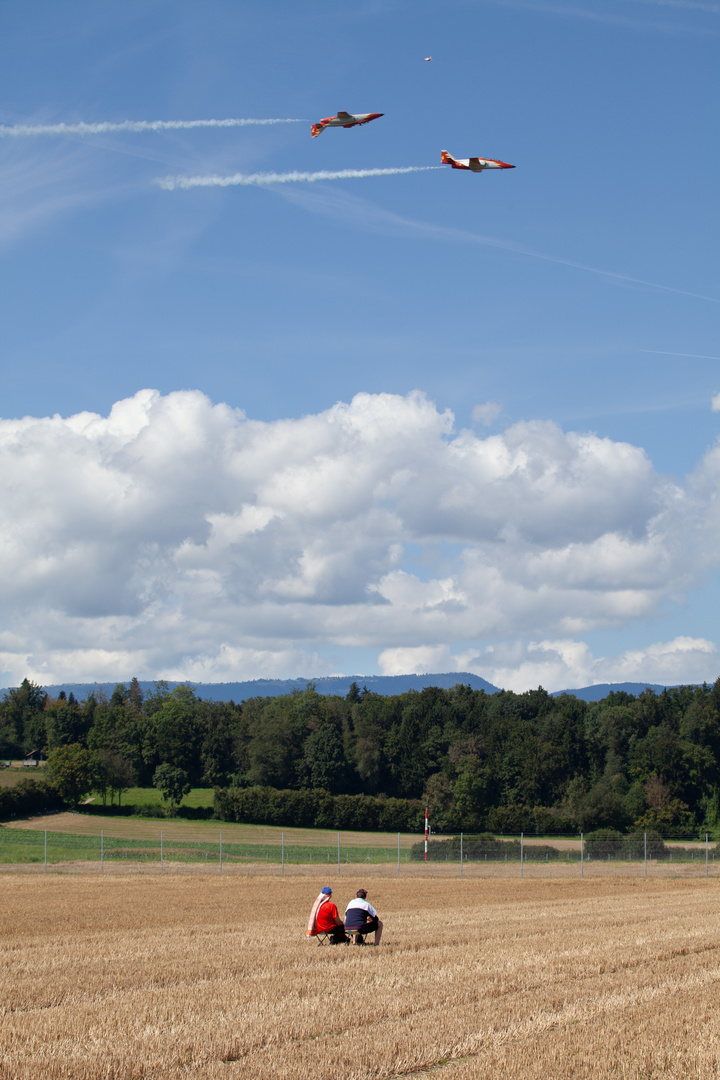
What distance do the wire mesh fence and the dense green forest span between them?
28845 mm

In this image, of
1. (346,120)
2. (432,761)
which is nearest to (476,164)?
(346,120)

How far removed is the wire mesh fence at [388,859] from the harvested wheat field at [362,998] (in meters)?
24.1

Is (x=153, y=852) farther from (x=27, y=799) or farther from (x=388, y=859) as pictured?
(x=27, y=799)

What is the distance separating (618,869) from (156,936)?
41.1m

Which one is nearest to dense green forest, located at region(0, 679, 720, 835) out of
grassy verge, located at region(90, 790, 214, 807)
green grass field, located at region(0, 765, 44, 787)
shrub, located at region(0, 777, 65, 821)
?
grassy verge, located at region(90, 790, 214, 807)

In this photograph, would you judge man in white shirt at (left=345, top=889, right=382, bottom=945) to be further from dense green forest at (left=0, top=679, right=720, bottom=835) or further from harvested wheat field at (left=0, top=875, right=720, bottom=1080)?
dense green forest at (left=0, top=679, right=720, bottom=835)

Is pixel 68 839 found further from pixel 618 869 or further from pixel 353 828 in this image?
pixel 618 869

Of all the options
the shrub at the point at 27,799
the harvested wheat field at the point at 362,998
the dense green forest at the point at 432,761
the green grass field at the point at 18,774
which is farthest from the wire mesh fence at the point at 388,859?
the green grass field at the point at 18,774

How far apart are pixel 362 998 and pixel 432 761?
116202mm

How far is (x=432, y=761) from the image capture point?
418 ft

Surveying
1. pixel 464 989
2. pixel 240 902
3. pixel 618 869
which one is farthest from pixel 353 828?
pixel 464 989

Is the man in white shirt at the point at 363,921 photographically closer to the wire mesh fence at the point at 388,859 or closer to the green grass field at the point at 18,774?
the wire mesh fence at the point at 388,859

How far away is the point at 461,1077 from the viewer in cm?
994

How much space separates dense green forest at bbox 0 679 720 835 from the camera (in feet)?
331
